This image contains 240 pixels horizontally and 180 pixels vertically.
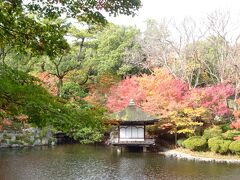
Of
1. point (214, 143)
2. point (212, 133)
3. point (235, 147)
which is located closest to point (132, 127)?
point (212, 133)

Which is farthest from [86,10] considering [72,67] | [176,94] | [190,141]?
[72,67]

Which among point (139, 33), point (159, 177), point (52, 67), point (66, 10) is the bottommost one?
point (159, 177)

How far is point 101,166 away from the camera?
56.2 feet

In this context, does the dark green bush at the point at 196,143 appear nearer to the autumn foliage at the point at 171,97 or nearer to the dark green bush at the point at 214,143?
the dark green bush at the point at 214,143

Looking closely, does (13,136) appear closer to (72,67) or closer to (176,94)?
(72,67)

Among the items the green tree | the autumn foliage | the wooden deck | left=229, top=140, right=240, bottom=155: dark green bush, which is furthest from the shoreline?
the green tree

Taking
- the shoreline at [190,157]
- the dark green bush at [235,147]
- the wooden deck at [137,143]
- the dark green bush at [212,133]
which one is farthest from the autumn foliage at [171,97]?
the dark green bush at [235,147]

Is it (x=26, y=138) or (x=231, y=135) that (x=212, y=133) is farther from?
→ (x=26, y=138)

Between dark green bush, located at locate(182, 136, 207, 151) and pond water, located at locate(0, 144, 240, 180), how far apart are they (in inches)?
71.0

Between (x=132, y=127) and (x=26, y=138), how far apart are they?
7.45 m

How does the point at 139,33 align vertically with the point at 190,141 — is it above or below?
above

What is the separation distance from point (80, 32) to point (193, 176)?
56.4 ft

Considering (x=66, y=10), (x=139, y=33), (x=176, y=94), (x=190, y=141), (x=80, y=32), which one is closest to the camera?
(x=66, y=10)

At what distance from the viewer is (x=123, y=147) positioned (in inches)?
902
